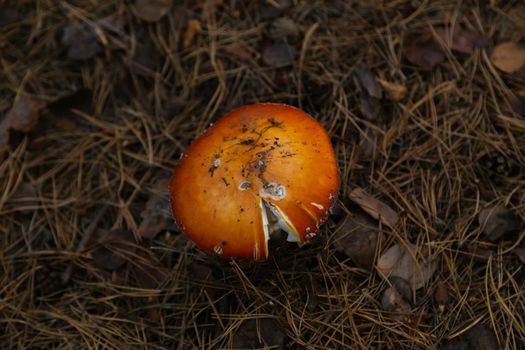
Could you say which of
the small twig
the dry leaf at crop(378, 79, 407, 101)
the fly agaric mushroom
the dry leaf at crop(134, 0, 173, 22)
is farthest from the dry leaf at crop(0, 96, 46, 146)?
the dry leaf at crop(378, 79, 407, 101)

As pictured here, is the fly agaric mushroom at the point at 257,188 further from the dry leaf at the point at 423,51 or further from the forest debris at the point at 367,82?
the dry leaf at the point at 423,51

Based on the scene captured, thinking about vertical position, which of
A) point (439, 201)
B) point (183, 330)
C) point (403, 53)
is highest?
point (403, 53)

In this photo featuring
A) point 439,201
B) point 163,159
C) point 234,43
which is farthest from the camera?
point 234,43

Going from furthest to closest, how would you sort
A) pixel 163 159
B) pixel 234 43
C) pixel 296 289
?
pixel 234 43 < pixel 163 159 < pixel 296 289

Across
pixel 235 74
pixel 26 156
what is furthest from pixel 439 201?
pixel 26 156

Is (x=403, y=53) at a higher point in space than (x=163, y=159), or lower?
higher

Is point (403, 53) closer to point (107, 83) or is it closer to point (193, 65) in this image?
point (193, 65)

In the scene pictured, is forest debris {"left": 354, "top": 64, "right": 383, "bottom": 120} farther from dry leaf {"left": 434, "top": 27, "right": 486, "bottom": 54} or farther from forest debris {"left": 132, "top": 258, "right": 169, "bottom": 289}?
forest debris {"left": 132, "top": 258, "right": 169, "bottom": 289}
